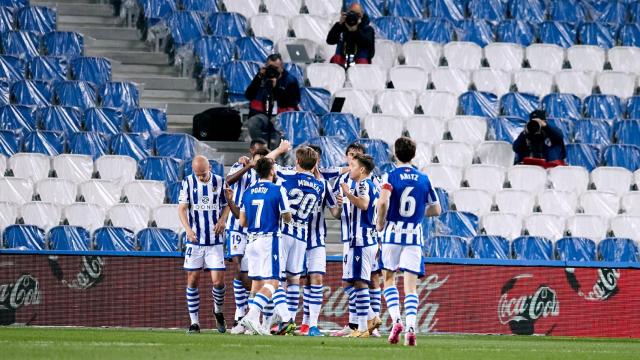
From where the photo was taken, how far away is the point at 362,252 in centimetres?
1525

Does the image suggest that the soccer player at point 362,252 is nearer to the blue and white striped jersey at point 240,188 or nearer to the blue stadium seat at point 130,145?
the blue and white striped jersey at point 240,188

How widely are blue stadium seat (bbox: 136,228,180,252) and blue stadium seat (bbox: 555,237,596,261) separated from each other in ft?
18.1

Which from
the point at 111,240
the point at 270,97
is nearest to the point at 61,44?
the point at 270,97

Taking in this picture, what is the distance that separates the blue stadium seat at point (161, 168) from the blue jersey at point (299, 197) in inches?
201

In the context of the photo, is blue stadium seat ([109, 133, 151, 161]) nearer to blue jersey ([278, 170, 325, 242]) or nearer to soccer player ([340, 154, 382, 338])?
soccer player ([340, 154, 382, 338])

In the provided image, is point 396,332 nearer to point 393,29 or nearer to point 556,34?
point 393,29

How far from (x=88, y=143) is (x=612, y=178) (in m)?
8.09

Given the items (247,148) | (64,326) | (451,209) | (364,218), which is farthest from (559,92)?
(64,326)

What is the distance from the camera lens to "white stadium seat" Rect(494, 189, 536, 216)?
20.2 meters

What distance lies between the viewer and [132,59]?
22766mm

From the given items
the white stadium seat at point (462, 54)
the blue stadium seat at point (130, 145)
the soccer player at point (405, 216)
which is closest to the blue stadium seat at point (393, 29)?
the white stadium seat at point (462, 54)

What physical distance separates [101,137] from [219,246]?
506cm

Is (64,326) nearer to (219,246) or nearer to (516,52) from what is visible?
(219,246)

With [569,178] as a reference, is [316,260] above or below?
below
